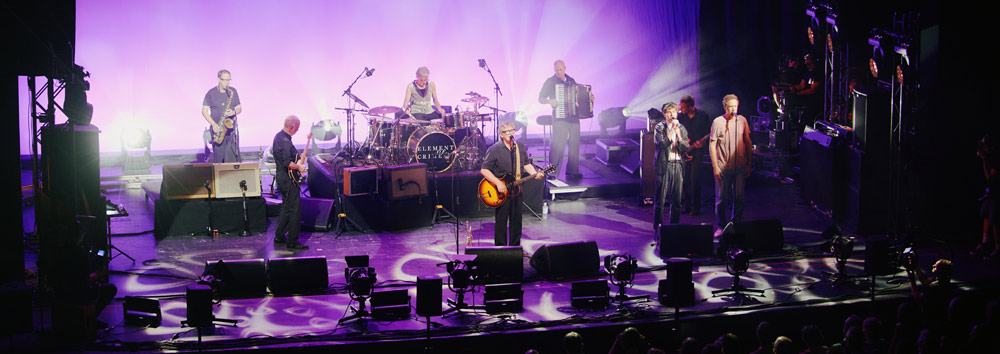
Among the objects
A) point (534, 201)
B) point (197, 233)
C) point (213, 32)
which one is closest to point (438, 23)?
point (213, 32)

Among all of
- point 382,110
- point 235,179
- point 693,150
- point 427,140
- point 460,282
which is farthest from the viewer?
point 382,110

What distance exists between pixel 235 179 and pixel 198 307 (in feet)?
15.3

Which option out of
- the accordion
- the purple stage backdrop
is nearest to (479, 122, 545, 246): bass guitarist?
the accordion

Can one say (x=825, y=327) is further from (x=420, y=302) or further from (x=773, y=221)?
(x=420, y=302)

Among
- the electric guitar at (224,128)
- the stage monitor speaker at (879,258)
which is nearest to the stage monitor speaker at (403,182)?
the electric guitar at (224,128)

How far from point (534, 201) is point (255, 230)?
3.91 m

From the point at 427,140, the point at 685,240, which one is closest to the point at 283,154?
the point at 427,140

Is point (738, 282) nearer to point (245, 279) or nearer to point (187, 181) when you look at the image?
point (245, 279)

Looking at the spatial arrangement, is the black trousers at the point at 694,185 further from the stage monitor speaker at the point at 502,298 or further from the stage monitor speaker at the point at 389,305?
the stage monitor speaker at the point at 389,305

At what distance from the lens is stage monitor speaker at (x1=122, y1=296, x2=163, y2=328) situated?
22.9 ft

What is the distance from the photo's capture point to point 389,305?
7.23 meters

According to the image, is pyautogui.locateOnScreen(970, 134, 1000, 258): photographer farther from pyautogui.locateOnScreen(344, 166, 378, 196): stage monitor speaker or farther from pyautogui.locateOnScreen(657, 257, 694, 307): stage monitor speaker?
pyautogui.locateOnScreen(344, 166, 378, 196): stage monitor speaker

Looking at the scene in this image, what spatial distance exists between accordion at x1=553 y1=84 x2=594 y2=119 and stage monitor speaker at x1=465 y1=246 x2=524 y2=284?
232 inches

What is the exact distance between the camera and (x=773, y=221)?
9586 mm
